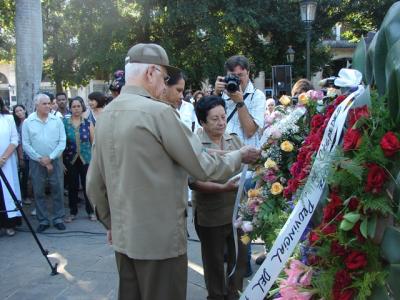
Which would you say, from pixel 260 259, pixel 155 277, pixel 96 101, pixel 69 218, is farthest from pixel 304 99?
pixel 69 218

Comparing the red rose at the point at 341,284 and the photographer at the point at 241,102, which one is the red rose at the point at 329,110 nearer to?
the red rose at the point at 341,284

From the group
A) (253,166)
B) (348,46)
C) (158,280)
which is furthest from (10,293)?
(348,46)

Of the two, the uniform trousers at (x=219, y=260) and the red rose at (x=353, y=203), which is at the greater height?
the red rose at (x=353, y=203)

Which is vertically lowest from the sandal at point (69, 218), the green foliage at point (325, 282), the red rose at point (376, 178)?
the sandal at point (69, 218)

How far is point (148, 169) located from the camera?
2.12 meters

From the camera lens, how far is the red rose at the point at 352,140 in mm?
1492

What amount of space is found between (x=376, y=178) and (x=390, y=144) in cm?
12

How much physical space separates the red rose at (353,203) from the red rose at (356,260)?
0.14 meters

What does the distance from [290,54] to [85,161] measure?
12.9 meters

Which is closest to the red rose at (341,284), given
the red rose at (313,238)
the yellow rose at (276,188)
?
the red rose at (313,238)

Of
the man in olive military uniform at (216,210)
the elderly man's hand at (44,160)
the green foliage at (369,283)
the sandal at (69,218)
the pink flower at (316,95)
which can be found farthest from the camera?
the sandal at (69,218)

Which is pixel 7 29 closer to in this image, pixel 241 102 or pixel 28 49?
pixel 28 49

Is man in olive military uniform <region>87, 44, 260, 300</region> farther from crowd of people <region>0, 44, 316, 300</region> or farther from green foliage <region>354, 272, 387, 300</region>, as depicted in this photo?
green foliage <region>354, 272, 387, 300</region>

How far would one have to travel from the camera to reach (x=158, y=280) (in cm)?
225
